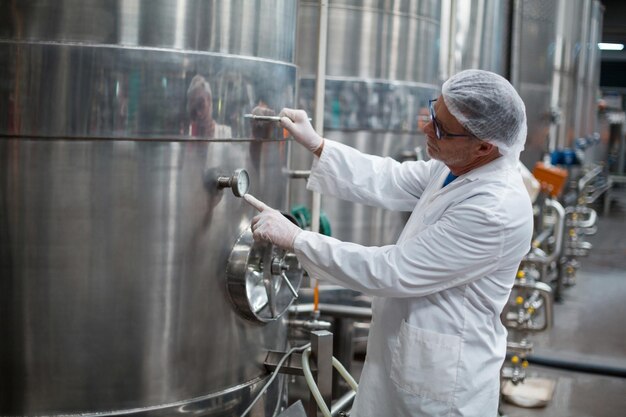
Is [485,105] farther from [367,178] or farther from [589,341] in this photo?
[589,341]

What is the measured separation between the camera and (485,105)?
166 cm

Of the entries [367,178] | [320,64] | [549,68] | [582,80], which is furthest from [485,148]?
[582,80]

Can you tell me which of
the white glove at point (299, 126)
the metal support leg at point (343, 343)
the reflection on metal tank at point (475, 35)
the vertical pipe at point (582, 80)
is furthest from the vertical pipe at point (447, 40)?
the vertical pipe at point (582, 80)

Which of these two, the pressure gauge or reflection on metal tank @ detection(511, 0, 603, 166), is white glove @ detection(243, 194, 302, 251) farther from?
reflection on metal tank @ detection(511, 0, 603, 166)

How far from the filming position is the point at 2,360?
1669mm

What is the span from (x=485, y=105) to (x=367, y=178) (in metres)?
0.43

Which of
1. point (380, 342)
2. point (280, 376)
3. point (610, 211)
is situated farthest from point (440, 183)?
point (610, 211)

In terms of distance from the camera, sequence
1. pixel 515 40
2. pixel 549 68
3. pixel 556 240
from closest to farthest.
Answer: pixel 556 240 < pixel 515 40 < pixel 549 68

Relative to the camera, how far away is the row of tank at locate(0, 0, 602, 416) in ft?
5.24

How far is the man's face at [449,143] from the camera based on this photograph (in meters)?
1.70

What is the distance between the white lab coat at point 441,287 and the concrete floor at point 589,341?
1.85 metres

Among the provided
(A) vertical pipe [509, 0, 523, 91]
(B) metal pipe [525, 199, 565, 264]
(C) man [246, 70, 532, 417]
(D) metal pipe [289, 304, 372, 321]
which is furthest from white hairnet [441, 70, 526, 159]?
(A) vertical pipe [509, 0, 523, 91]

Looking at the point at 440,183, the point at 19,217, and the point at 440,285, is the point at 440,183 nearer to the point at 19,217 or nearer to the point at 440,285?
the point at 440,285

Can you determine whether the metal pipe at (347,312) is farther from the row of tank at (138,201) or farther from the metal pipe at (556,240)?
the metal pipe at (556,240)
